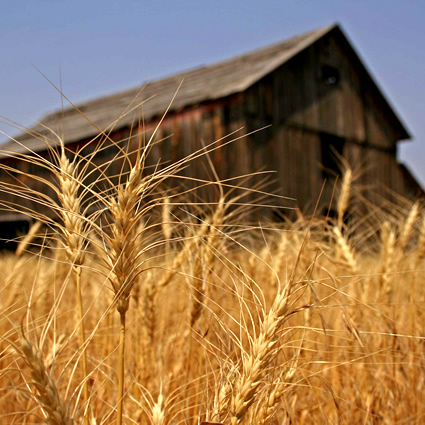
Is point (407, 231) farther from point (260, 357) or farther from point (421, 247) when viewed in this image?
point (260, 357)

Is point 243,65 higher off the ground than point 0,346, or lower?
higher

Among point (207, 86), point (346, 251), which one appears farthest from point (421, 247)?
point (207, 86)

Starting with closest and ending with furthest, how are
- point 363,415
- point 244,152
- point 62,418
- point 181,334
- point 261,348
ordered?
point 62,418 → point 261,348 → point 363,415 → point 181,334 → point 244,152

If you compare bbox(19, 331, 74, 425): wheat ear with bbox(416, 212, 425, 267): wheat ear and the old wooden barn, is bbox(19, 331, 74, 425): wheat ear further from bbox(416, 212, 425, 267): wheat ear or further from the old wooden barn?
the old wooden barn

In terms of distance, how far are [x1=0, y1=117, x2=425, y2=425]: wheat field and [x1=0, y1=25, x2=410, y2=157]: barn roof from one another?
23.6ft

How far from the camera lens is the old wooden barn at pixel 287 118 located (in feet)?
38.7

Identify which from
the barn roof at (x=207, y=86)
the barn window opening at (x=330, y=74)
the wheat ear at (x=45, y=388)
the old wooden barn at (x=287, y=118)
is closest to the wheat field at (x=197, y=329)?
the wheat ear at (x=45, y=388)

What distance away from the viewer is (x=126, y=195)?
102 centimetres

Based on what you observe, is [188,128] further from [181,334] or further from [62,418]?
[62,418]

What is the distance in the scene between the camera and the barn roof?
1188 centimetres

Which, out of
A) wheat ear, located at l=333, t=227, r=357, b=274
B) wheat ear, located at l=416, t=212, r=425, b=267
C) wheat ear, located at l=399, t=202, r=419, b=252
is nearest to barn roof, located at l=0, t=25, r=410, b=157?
wheat ear, located at l=399, t=202, r=419, b=252

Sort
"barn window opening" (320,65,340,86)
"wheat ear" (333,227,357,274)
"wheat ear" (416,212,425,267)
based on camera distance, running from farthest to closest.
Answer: "barn window opening" (320,65,340,86) → "wheat ear" (416,212,425,267) → "wheat ear" (333,227,357,274)

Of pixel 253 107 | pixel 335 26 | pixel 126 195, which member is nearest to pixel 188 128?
pixel 253 107

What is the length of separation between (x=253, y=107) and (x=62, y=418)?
12044 mm
